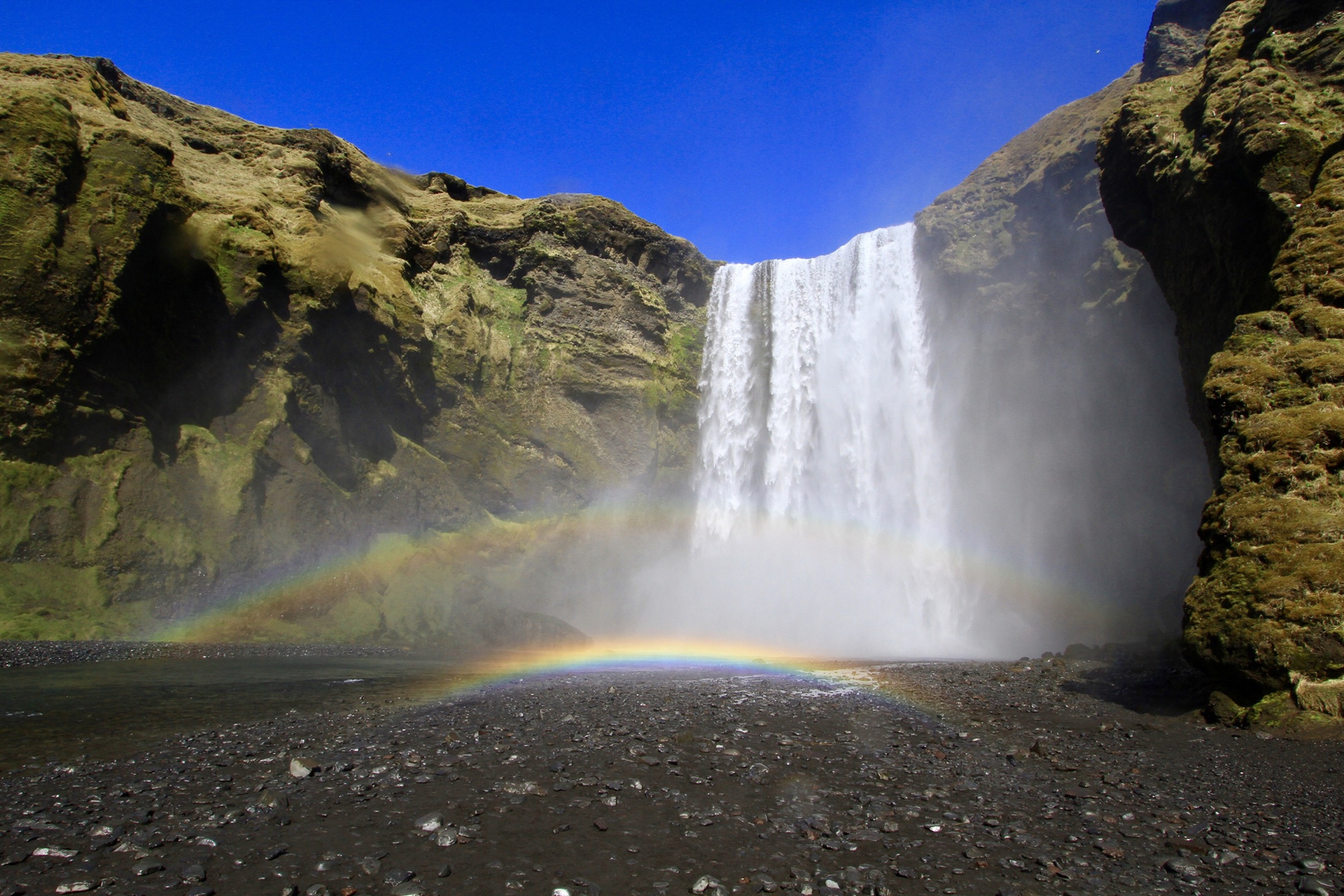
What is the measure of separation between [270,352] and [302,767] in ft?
84.5

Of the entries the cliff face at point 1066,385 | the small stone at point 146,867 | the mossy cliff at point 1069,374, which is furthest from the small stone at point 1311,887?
the mossy cliff at point 1069,374

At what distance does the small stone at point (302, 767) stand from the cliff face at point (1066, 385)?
94.1ft

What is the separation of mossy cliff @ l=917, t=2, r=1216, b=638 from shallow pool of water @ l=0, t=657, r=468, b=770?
2745 cm

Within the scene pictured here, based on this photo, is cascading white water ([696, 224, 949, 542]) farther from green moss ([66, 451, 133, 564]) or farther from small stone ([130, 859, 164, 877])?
small stone ([130, 859, 164, 877])

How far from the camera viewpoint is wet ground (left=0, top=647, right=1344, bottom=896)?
4820mm

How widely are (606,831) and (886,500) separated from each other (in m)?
32.9

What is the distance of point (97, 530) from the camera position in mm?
21906

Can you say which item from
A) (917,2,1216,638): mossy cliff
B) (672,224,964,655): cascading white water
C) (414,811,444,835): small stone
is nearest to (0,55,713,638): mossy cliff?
(672,224,964,655): cascading white water

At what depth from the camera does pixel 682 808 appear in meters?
6.38

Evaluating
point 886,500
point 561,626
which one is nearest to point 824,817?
point 561,626

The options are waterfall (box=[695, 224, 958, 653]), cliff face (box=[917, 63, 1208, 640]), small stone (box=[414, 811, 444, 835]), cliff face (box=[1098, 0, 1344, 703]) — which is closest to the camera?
small stone (box=[414, 811, 444, 835])

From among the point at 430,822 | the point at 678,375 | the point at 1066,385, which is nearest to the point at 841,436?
the point at 678,375

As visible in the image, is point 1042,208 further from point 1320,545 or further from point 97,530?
point 97,530

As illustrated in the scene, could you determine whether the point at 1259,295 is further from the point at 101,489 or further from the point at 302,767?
the point at 101,489
